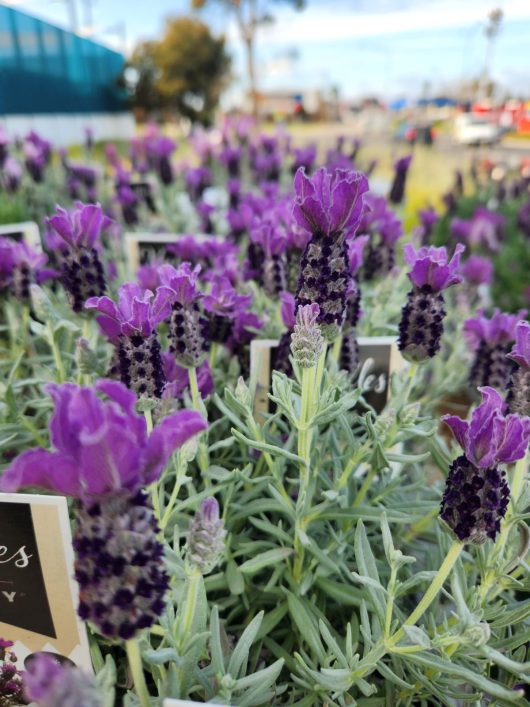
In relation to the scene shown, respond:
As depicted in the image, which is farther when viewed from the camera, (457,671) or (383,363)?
(383,363)

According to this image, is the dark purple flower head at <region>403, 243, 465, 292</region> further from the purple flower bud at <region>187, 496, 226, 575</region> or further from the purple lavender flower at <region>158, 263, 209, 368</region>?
the purple flower bud at <region>187, 496, 226, 575</region>

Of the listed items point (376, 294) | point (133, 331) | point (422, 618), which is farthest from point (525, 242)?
point (133, 331)

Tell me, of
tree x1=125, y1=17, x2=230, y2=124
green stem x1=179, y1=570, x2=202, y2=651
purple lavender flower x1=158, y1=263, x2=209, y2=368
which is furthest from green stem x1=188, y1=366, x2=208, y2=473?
tree x1=125, y1=17, x2=230, y2=124

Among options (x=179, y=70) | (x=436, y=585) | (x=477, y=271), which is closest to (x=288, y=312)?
(x=436, y=585)

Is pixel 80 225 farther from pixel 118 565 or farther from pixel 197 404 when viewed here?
pixel 118 565

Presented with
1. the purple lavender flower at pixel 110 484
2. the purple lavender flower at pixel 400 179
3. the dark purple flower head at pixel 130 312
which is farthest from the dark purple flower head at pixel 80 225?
the purple lavender flower at pixel 400 179

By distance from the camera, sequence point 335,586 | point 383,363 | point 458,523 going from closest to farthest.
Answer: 1. point 458,523
2. point 335,586
3. point 383,363

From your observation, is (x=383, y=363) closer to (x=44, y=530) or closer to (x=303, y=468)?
(x=303, y=468)

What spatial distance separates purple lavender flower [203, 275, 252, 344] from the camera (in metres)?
1.22

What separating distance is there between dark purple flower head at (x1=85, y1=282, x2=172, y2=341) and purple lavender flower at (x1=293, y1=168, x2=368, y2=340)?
22cm

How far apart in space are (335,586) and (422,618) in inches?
6.5

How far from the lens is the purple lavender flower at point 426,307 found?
1.06 meters

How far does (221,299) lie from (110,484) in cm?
71

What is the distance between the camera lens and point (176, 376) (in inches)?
44.1
